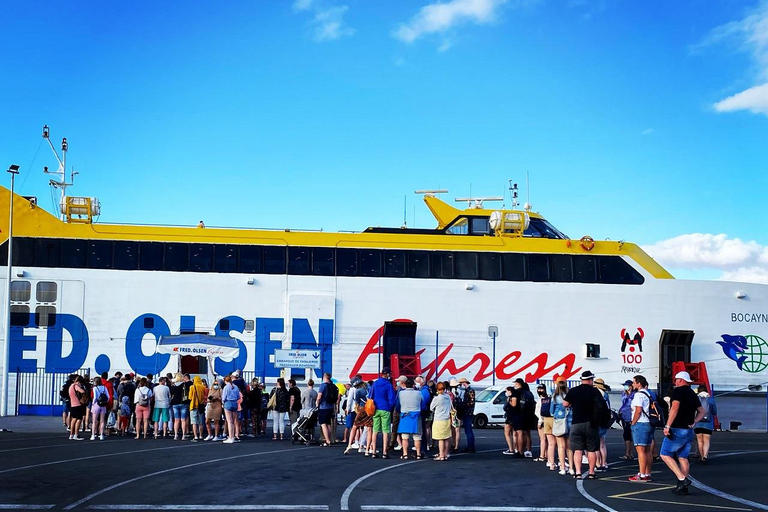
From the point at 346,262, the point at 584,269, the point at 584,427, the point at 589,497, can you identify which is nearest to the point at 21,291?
the point at 346,262

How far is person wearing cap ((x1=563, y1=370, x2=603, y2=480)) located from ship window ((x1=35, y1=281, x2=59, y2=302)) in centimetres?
1796

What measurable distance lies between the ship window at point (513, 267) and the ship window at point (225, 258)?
869cm

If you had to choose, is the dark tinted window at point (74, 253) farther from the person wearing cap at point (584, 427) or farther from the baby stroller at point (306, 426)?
the person wearing cap at point (584, 427)

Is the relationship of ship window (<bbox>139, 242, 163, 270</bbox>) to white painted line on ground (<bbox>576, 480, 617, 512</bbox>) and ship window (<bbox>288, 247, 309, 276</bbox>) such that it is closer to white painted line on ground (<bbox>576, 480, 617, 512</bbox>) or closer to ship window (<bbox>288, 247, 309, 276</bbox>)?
ship window (<bbox>288, 247, 309, 276</bbox>)

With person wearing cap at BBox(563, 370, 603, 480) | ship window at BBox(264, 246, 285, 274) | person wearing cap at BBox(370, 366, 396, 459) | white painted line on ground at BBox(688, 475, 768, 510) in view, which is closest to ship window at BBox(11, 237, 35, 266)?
ship window at BBox(264, 246, 285, 274)

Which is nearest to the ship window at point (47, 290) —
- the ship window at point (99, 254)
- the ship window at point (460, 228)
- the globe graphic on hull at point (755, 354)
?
the ship window at point (99, 254)

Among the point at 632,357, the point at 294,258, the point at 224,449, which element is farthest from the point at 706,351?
the point at 224,449

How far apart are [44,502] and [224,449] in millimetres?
7000

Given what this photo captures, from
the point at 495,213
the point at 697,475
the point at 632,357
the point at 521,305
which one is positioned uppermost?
the point at 495,213

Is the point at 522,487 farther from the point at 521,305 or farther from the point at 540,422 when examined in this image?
the point at 521,305

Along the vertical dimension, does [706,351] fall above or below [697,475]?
above

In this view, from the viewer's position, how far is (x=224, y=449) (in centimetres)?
1733

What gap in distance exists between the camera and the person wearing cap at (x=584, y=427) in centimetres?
1348

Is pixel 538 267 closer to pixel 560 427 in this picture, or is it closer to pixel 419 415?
pixel 419 415
